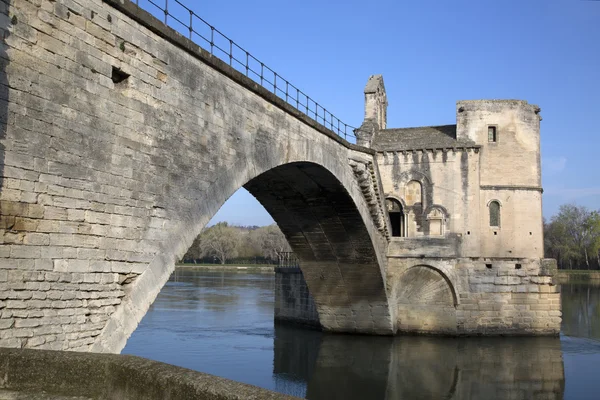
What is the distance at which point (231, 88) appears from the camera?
38.1 ft

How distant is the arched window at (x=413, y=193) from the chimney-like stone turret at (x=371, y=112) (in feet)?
7.54

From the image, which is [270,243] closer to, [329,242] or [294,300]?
[294,300]

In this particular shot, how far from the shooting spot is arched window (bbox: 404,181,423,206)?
78.0ft

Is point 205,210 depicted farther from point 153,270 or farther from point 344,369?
point 344,369

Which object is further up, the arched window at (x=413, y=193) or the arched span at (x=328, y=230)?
the arched window at (x=413, y=193)

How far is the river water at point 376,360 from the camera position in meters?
16.0

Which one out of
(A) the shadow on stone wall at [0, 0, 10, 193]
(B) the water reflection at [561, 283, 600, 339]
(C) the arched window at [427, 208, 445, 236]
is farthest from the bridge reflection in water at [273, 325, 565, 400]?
(A) the shadow on stone wall at [0, 0, 10, 193]

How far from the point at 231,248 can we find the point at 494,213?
7662cm

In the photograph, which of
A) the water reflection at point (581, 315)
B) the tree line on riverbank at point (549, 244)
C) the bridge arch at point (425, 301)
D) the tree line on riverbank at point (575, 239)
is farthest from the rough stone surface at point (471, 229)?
the tree line on riverbank at point (575, 239)

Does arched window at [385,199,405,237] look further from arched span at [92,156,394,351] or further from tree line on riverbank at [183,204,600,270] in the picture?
tree line on riverbank at [183,204,600,270]

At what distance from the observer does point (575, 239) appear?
75.8m

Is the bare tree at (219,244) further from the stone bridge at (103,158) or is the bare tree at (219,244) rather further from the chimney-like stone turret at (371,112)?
Answer: the stone bridge at (103,158)

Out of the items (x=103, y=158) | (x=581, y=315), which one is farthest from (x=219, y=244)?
(x=103, y=158)

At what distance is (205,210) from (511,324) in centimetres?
1549
